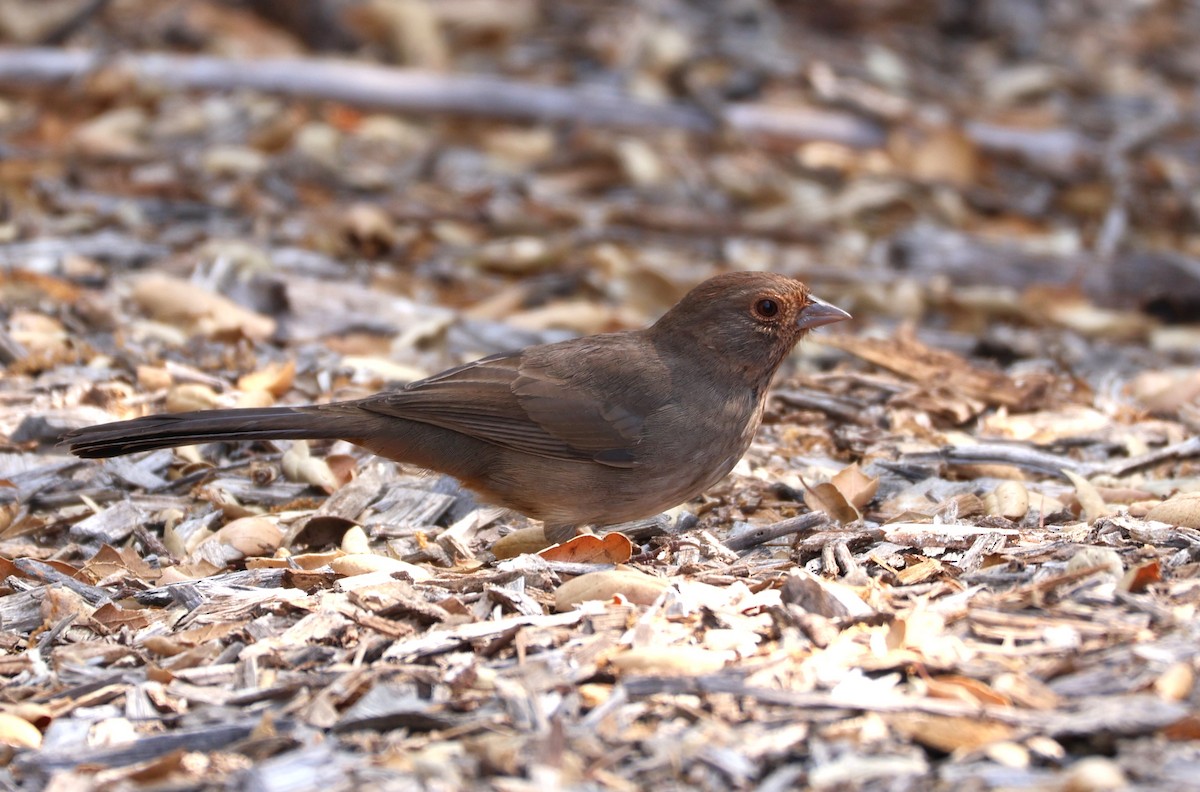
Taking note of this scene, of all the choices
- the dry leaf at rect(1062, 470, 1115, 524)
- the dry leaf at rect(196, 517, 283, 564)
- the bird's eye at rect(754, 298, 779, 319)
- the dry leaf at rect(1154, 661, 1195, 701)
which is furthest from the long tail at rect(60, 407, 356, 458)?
the dry leaf at rect(1154, 661, 1195, 701)

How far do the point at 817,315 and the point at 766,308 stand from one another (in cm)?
18

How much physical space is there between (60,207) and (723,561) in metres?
4.61

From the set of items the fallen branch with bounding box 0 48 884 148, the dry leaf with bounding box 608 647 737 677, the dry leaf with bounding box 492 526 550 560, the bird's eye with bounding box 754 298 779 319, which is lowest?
the dry leaf with bounding box 492 526 550 560

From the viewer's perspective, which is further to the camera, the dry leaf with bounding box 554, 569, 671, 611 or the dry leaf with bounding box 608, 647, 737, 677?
the dry leaf with bounding box 554, 569, 671, 611

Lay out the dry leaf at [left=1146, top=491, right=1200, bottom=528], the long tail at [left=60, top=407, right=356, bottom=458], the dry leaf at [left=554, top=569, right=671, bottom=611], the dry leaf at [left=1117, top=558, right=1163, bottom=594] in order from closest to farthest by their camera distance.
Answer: the dry leaf at [left=1117, top=558, right=1163, bottom=594], the dry leaf at [left=554, top=569, right=671, bottom=611], the dry leaf at [left=1146, top=491, right=1200, bottom=528], the long tail at [left=60, top=407, right=356, bottom=458]

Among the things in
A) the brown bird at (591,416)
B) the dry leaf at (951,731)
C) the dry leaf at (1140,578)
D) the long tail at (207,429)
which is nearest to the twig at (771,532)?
the brown bird at (591,416)

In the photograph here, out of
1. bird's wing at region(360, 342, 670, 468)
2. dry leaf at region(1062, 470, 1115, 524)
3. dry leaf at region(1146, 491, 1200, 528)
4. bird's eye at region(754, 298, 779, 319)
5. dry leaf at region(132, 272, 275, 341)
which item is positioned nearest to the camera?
dry leaf at region(1146, 491, 1200, 528)

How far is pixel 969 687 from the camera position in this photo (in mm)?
3025

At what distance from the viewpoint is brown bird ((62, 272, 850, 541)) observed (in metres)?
4.52

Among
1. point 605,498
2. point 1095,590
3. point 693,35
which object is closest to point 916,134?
point 693,35

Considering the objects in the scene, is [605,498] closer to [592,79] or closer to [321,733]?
[321,733]

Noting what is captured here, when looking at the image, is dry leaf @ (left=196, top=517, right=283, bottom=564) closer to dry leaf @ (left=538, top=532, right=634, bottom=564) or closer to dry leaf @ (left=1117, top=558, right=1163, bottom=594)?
dry leaf @ (left=538, top=532, right=634, bottom=564)

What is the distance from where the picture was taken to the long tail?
434 centimetres

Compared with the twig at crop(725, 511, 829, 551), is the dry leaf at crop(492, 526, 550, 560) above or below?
below
